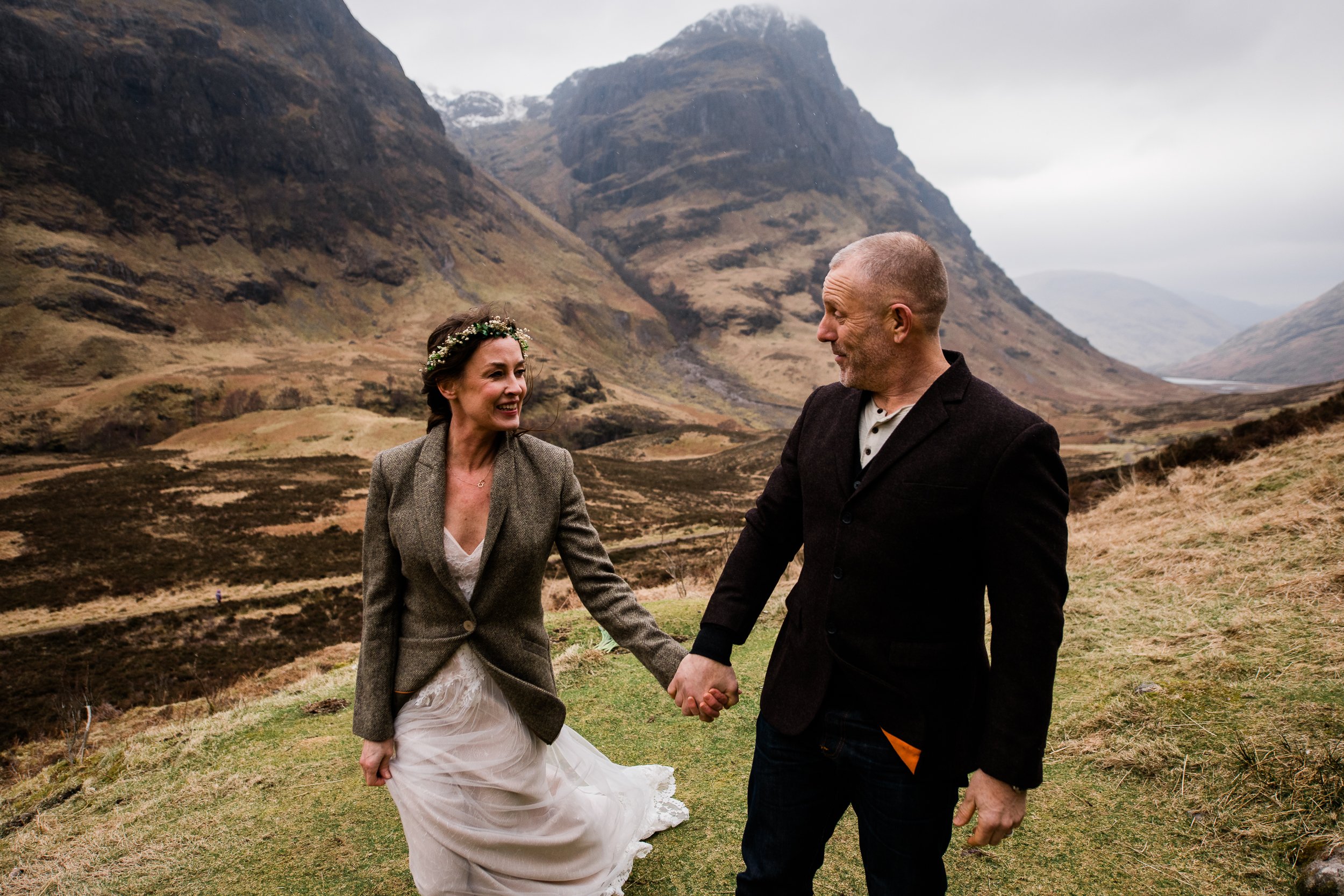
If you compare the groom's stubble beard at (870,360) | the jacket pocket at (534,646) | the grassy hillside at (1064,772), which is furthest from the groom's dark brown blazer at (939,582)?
the grassy hillside at (1064,772)

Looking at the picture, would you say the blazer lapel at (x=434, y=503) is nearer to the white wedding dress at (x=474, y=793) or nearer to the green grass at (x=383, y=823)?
the white wedding dress at (x=474, y=793)

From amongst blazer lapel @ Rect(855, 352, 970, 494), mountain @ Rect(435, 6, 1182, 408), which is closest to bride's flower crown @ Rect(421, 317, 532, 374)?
blazer lapel @ Rect(855, 352, 970, 494)

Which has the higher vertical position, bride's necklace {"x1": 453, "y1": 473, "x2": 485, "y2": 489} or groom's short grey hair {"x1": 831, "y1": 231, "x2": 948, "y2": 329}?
groom's short grey hair {"x1": 831, "y1": 231, "x2": 948, "y2": 329}

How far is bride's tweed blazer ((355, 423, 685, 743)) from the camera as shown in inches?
98.7

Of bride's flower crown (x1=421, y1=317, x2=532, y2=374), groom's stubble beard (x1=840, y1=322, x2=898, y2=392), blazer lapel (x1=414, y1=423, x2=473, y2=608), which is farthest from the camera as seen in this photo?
bride's flower crown (x1=421, y1=317, x2=532, y2=374)

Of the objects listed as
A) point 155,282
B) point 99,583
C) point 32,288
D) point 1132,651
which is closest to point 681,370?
point 155,282

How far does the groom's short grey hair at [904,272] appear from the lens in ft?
6.24

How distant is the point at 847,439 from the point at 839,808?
1.10 m

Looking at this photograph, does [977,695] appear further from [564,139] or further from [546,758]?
[564,139]

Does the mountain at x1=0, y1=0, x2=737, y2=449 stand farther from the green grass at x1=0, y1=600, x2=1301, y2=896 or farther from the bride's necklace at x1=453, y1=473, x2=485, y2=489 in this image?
the bride's necklace at x1=453, y1=473, x2=485, y2=489

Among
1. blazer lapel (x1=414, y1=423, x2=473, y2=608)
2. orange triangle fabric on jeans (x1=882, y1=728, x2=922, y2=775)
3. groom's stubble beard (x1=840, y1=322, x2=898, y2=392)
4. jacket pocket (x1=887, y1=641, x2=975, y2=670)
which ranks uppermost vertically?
groom's stubble beard (x1=840, y1=322, x2=898, y2=392)

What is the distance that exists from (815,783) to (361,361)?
66769mm

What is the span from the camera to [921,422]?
187cm

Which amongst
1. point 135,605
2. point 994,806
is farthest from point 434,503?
point 135,605
